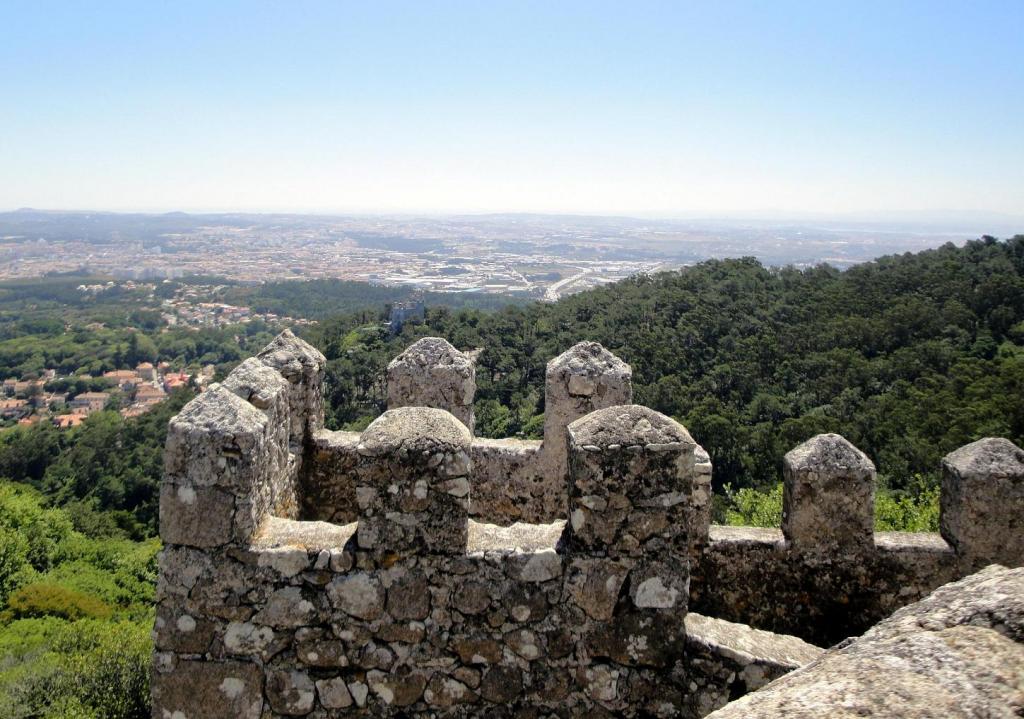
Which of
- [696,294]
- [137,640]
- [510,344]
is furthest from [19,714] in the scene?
[696,294]

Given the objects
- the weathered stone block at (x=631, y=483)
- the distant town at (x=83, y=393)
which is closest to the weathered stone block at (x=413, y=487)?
the weathered stone block at (x=631, y=483)

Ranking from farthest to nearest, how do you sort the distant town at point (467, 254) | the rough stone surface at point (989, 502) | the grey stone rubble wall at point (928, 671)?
the distant town at point (467, 254), the rough stone surface at point (989, 502), the grey stone rubble wall at point (928, 671)

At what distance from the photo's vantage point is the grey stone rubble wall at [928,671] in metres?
1.39

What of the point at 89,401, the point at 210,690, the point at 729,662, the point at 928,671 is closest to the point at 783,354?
the point at 729,662

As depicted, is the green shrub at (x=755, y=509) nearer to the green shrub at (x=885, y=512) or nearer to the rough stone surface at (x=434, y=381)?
the green shrub at (x=885, y=512)

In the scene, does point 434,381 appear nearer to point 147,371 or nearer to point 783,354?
point 783,354

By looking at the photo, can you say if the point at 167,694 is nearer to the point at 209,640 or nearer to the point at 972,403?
the point at 209,640

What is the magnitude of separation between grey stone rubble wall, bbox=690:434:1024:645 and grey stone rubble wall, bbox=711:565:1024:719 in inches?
113

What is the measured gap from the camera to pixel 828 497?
4645mm

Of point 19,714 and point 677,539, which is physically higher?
point 677,539

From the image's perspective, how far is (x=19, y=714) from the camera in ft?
39.4

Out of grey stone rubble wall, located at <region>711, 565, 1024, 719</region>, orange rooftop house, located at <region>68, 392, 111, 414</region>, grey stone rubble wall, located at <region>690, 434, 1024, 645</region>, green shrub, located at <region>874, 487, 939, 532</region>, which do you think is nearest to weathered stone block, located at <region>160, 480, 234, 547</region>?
grey stone rubble wall, located at <region>711, 565, 1024, 719</region>

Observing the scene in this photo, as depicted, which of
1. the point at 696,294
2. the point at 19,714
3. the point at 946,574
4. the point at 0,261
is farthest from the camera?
the point at 0,261

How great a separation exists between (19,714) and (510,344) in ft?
55.0
